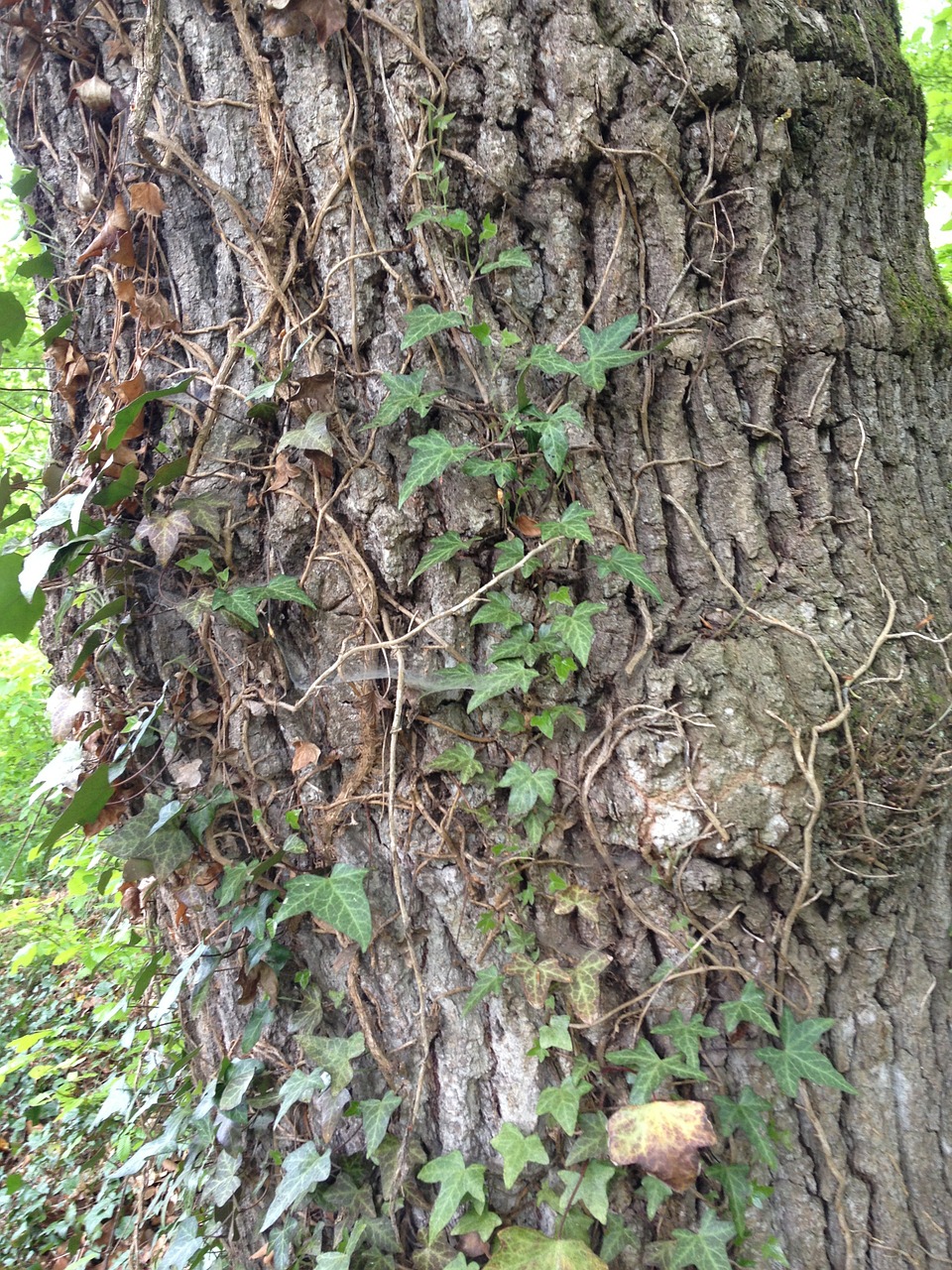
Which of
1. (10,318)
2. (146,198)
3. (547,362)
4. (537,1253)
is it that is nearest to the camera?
(537,1253)

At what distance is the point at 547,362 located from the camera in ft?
4.29

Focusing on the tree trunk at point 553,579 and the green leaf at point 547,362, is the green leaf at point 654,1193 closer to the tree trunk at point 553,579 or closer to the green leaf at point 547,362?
the tree trunk at point 553,579

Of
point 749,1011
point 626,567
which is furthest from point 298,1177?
point 626,567

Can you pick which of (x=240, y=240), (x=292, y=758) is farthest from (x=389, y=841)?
(x=240, y=240)

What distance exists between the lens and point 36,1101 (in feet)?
8.70

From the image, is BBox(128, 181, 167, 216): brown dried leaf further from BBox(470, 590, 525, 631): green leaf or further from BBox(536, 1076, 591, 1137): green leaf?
BBox(536, 1076, 591, 1137): green leaf

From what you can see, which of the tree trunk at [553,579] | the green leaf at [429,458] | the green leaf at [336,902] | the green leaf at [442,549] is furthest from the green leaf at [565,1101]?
the green leaf at [429,458]

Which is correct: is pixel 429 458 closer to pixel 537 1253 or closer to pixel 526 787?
pixel 526 787

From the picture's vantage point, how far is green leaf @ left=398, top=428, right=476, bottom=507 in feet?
4.26

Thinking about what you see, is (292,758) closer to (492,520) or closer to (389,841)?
(389,841)

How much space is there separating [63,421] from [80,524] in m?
0.48

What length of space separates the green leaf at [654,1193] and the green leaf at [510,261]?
1.62m

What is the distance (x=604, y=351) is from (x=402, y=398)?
1.29 ft

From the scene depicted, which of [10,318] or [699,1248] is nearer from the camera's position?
[699,1248]
